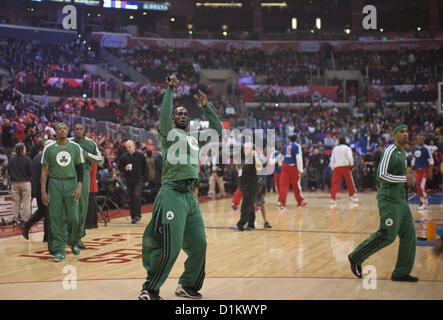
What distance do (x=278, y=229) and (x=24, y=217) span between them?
5882 millimetres

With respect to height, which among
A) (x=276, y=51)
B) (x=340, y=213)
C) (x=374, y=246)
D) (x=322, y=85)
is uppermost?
(x=276, y=51)

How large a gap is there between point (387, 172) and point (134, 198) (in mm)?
7512

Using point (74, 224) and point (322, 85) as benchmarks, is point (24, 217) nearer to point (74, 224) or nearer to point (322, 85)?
point (74, 224)

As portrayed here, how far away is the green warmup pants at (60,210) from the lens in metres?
8.27

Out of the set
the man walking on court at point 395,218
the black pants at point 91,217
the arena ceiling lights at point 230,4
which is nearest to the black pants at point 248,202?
the black pants at point 91,217

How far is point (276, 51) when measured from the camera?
4294 centimetres

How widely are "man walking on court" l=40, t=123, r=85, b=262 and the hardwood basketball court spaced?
0.41m

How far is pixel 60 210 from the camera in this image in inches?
327

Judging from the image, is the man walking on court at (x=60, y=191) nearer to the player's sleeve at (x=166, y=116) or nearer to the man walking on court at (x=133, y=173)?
the player's sleeve at (x=166, y=116)

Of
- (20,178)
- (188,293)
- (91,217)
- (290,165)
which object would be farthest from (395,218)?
(290,165)

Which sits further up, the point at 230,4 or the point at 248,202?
the point at 230,4

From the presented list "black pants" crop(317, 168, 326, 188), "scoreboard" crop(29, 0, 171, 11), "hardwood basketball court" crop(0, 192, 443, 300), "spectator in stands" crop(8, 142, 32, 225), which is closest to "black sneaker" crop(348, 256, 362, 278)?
"hardwood basketball court" crop(0, 192, 443, 300)

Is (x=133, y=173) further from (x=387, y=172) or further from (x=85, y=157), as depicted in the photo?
(x=387, y=172)
